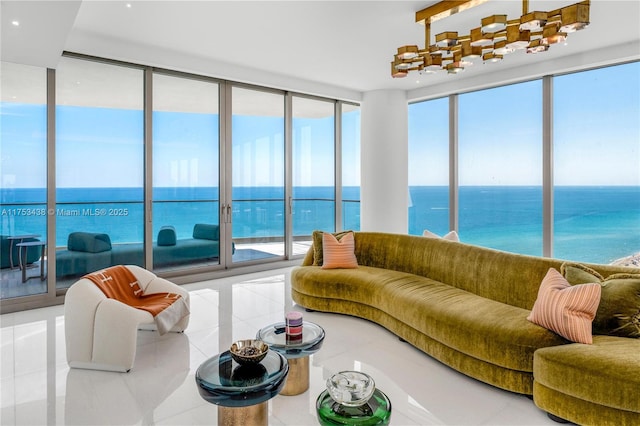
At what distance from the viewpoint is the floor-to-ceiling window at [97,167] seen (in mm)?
4629

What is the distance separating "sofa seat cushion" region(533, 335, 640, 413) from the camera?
1959 mm

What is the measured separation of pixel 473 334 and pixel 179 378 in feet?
7.01

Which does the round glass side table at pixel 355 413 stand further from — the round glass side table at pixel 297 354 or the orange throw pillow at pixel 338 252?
the orange throw pillow at pixel 338 252

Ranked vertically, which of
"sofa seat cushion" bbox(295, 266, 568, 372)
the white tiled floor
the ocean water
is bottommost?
the white tiled floor

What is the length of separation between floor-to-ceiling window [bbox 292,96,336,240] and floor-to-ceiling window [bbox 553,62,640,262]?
12.2ft

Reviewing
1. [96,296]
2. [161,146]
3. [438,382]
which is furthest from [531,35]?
[161,146]

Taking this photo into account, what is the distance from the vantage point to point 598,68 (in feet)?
17.0

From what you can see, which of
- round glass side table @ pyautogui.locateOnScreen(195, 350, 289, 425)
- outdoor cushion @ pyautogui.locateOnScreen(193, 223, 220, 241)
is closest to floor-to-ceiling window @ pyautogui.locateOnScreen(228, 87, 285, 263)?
outdoor cushion @ pyautogui.locateOnScreen(193, 223, 220, 241)

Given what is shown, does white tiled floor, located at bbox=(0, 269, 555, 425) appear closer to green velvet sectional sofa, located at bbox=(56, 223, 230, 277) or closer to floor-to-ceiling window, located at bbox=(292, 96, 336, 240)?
green velvet sectional sofa, located at bbox=(56, 223, 230, 277)

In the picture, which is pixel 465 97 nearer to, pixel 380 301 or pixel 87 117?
pixel 380 301

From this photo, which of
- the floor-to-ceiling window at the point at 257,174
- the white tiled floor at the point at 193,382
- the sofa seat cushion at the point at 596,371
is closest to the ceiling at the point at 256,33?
the floor-to-ceiling window at the point at 257,174

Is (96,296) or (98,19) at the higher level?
(98,19)

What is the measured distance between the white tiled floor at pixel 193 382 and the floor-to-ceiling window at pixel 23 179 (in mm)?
582

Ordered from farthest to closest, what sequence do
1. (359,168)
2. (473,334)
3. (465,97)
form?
(359,168)
(465,97)
(473,334)
